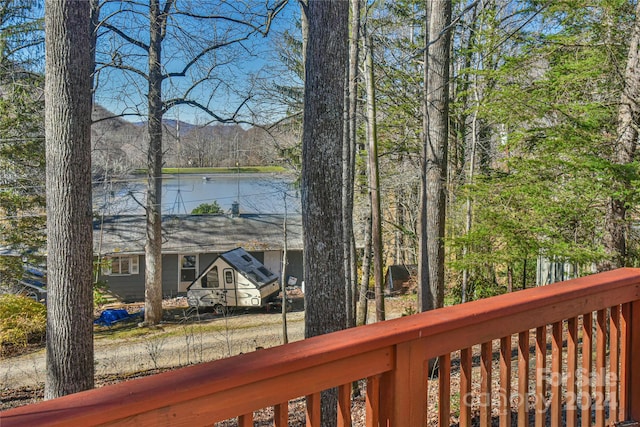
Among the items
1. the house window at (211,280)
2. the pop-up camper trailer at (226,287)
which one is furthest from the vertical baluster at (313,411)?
the house window at (211,280)

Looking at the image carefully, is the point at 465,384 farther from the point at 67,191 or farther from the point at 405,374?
the point at 67,191

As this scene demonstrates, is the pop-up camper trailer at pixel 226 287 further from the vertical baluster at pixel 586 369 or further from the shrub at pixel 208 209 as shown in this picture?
the vertical baluster at pixel 586 369

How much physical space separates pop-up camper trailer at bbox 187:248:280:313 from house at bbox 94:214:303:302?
1.72 m

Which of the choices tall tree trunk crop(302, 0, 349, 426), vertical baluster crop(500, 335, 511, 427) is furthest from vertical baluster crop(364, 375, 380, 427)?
tall tree trunk crop(302, 0, 349, 426)

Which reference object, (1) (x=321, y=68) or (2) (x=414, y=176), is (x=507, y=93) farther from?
(2) (x=414, y=176)

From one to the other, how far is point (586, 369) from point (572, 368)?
132 mm

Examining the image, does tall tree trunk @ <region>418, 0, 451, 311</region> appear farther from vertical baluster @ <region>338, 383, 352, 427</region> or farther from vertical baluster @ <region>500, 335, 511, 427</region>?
vertical baluster @ <region>338, 383, 352, 427</region>

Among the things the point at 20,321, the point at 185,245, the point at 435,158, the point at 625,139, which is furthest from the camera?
the point at 185,245

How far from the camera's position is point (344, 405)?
4.33ft

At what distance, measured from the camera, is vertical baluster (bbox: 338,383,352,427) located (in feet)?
4.29

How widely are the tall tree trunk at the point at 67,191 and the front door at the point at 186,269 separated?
13980 millimetres

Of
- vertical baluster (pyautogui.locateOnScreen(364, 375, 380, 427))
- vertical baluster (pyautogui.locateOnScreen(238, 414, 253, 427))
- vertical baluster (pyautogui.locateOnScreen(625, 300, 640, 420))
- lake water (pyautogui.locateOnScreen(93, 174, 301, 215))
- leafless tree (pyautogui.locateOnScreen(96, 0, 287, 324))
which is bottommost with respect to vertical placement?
vertical baluster (pyautogui.locateOnScreen(625, 300, 640, 420))

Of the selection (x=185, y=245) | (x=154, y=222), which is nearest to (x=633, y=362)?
(x=154, y=222)

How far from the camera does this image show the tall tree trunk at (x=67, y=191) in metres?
4.66
